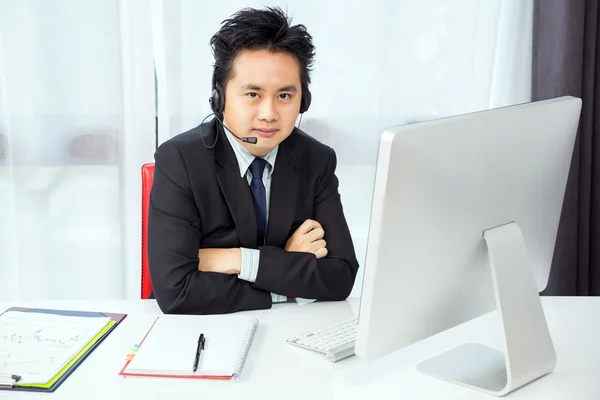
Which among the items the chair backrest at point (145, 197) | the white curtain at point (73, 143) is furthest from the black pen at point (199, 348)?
the white curtain at point (73, 143)

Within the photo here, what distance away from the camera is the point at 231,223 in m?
1.73

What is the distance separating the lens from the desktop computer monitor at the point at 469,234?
104 centimetres

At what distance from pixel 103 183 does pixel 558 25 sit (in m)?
1.67

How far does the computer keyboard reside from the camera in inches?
51.0

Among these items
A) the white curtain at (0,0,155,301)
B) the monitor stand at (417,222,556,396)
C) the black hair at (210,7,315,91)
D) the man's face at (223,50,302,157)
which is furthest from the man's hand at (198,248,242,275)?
the white curtain at (0,0,155,301)

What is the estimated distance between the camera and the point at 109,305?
1.57 meters

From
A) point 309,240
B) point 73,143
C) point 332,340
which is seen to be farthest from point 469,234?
point 73,143

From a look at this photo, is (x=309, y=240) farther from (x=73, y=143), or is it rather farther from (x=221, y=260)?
(x=73, y=143)

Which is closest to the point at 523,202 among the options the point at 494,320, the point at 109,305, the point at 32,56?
the point at 494,320

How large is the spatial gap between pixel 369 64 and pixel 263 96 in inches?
42.9

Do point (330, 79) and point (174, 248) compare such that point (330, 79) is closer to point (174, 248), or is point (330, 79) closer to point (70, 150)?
point (70, 150)

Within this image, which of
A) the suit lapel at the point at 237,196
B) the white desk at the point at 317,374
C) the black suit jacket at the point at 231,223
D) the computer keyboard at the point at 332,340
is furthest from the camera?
the suit lapel at the point at 237,196

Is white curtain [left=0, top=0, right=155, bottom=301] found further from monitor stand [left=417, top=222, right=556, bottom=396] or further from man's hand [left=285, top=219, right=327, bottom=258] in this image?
monitor stand [left=417, top=222, right=556, bottom=396]

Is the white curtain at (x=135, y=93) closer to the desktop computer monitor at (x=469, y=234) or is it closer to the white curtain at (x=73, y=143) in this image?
the white curtain at (x=73, y=143)
